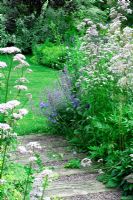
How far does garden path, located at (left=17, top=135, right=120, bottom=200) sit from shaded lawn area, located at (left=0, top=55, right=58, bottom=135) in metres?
0.58

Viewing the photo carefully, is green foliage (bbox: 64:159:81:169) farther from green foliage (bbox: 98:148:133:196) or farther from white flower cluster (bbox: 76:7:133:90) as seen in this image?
white flower cluster (bbox: 76:7:133:90)

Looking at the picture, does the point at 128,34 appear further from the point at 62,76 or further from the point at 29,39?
the point at 29,39

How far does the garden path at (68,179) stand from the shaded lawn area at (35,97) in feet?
1.91

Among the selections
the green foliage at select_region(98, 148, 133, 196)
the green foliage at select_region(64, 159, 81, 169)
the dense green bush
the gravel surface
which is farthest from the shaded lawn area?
the gravel surface

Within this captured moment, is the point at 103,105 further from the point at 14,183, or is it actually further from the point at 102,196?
the point at 14,183

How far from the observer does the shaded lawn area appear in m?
7.32

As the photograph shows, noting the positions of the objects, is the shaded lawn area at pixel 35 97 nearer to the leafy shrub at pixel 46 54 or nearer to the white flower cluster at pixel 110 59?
the leafy shrub at pixel 46 54

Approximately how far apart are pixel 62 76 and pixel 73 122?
0.71m

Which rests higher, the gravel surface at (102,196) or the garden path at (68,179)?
the gravel surface at (102,196)

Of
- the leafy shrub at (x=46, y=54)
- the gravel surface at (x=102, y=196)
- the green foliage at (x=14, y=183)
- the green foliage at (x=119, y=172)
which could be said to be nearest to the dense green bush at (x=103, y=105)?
the green foliage at (x=119, y=172)

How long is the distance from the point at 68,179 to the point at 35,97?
A: 4.36 metres

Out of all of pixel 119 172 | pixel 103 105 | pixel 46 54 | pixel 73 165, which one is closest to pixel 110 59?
pixel 103 105

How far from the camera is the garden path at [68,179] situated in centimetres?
485

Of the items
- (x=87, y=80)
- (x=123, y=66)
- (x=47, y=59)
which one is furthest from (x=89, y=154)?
(x=47, y=59)
